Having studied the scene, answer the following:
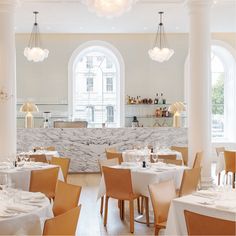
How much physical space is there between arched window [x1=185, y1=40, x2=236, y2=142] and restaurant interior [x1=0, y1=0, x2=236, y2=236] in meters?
0.04

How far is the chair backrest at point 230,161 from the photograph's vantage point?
7973 mm

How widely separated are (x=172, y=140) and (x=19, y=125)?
17.3 feet

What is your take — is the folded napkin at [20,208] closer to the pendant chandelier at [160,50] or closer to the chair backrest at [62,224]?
the chair backrest at [62,224]

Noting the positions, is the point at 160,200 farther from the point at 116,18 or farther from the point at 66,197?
the point at 116,18

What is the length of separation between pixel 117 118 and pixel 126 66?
1.82 m

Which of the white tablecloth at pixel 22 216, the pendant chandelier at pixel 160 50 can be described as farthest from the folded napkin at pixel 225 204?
the pendant chandelier at pixel 160 50

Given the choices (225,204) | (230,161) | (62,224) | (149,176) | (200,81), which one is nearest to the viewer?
(62,224)

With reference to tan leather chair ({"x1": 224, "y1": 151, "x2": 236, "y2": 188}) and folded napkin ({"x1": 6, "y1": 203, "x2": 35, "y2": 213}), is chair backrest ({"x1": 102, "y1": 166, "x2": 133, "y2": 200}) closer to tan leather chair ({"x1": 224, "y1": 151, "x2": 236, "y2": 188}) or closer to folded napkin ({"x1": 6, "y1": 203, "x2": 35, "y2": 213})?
folded napkin ({"x1": 6, "y1": 203, "x2": 35, "y2": 213})

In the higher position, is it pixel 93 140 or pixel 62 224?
pixel 93 140

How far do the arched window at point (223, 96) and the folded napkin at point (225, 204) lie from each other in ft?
33.7

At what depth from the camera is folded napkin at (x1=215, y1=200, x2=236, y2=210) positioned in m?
3.52

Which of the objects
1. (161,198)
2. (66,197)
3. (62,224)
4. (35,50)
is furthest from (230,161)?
(35,50)

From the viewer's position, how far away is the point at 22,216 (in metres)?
3.29

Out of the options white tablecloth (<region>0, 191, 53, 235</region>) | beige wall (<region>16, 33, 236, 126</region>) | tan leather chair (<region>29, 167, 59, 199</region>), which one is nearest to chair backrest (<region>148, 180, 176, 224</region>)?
white tablecloth (<region>0, 191, 53, 235</region>)
